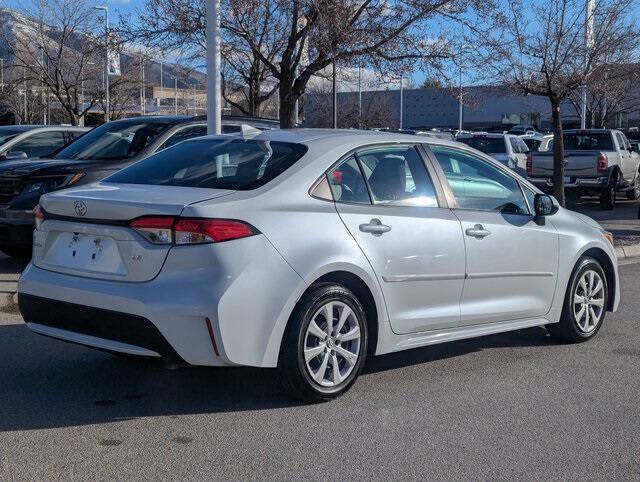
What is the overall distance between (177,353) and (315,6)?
695 cm

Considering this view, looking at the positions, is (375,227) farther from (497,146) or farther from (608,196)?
(497,146)

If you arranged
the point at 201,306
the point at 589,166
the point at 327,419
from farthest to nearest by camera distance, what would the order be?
1. the point at 589,166
2. the point at 327,419
3. the point at 201,306

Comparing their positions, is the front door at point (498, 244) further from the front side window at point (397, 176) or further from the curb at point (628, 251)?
the curb at point (628, 251)

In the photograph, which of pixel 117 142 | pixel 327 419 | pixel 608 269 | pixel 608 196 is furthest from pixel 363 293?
pixel 608 196

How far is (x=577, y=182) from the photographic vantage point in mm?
20016

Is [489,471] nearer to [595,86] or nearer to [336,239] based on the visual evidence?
[336,239]

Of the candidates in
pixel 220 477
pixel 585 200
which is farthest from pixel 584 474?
pixel 585 200

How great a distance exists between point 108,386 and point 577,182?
16096 mm

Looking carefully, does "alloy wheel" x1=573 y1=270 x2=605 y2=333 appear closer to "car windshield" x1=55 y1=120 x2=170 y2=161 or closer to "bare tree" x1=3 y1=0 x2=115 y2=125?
"car windshield" x1=55 y1=120 x2=170 y2=161

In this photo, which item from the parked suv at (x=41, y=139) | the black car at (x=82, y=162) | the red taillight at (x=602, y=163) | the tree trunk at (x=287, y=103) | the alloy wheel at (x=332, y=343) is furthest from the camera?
the red taillight at (x=602, y=163)

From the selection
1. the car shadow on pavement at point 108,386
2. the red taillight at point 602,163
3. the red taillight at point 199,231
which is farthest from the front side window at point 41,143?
the red taillight at point 602,163

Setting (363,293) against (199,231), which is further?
(363,293)

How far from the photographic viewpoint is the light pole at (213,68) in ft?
30.2

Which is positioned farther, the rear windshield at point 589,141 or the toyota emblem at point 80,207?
the rear windshield at point 589,141
